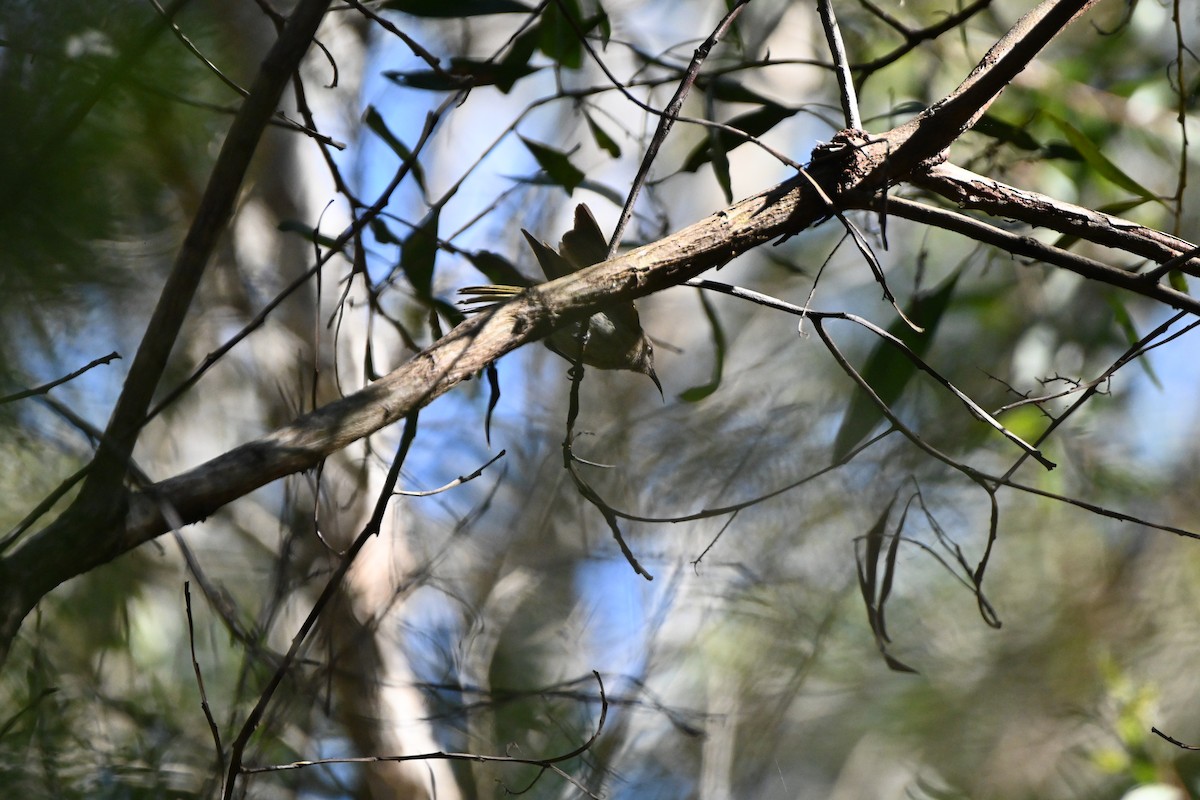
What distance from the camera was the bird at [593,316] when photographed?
2.60 feet

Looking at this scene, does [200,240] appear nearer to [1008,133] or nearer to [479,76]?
[479,76]

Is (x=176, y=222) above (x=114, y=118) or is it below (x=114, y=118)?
above

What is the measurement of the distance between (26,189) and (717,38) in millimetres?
554

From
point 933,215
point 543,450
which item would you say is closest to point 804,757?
point 543,450

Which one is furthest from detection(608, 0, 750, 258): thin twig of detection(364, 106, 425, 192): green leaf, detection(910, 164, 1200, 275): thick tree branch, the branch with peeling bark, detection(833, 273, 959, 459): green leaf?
detection(364, 106, 425, 192): green leaf

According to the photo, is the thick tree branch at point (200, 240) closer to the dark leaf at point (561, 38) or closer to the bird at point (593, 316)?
the bird at point (593, 316)

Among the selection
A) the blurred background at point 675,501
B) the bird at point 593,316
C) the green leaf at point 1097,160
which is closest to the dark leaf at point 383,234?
the blurred background at point 675,501

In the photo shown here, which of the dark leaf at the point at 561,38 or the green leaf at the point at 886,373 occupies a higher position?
the dark leaf at the point at 561,38

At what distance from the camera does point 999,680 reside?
2.96 metres

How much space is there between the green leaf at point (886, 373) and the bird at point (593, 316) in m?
0.25

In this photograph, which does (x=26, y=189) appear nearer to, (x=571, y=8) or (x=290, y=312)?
(x=571, y=8)

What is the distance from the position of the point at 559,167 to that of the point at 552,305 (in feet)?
1.95

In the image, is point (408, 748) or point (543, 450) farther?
point (543, 450)

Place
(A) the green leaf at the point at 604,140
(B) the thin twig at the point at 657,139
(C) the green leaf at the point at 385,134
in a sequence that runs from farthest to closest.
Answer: (A) the green leaf at the point at 604,140
(C) the green leaf at the point at 385,134
(B) the thin twig at the point at 657,139
